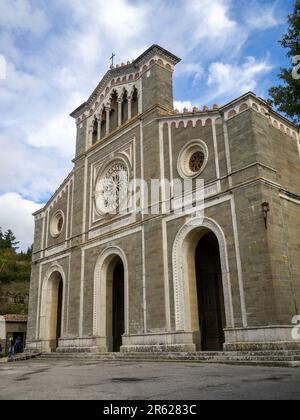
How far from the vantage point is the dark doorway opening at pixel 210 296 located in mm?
19672

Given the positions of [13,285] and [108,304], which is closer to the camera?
[108,304]

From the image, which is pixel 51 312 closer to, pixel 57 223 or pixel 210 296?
pixel 57 223

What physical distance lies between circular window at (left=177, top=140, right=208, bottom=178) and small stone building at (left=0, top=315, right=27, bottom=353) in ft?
67.9

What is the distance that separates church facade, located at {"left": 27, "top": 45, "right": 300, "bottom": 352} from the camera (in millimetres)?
14203

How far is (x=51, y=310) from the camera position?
85.8 ft

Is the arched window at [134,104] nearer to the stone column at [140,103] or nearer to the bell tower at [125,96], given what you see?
the bell tower at [125,96]

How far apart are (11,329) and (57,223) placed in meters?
10.4

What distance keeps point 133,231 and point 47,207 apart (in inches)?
429

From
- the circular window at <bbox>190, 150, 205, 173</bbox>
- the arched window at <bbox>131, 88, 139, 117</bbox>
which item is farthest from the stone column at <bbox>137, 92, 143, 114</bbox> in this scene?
the circular window at <bbox>190, 150, 205, 173</bbox>

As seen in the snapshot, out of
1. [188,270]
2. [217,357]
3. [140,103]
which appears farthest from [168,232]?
[140,103]

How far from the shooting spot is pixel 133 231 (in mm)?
19969

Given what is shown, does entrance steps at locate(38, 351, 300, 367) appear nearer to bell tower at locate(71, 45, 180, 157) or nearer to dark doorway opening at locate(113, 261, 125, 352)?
dark doorway opening at locate(113, 261, 125, 352)

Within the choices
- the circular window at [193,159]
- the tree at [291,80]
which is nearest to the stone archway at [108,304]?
the circular window at [193,159]
